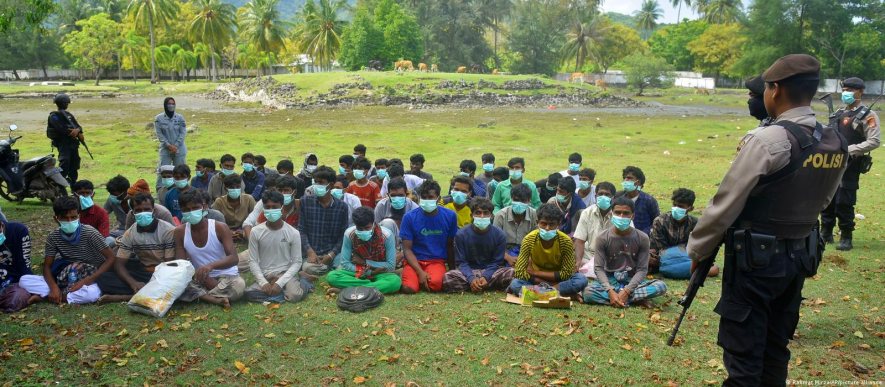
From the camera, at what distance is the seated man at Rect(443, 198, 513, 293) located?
734 centimetres

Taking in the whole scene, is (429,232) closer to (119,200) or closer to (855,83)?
(119,200)

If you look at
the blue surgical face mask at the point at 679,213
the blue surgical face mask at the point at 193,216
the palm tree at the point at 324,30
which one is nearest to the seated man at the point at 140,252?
the blue surgical face mask at the point at 193,216

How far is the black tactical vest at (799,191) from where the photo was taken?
12.0 feet

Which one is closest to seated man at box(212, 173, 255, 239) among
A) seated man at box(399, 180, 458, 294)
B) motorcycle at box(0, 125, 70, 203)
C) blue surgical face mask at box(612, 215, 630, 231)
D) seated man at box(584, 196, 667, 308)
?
seated man at box(399, 180, 458, 294)

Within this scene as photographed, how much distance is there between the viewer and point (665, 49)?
76.9 metres

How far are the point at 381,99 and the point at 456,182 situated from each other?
35.9 m

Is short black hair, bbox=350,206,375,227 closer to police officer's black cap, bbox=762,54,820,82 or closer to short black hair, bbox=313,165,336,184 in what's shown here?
short black hair, bbox=313,165,336,184

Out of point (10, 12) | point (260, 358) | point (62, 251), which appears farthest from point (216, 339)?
point (10, 12)

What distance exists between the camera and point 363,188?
9.98 m

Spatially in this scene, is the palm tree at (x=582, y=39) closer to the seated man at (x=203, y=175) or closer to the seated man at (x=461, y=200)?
the seated man at (x=203, y=175)

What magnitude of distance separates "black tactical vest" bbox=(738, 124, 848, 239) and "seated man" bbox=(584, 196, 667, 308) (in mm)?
3082

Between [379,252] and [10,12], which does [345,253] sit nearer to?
[379,252]

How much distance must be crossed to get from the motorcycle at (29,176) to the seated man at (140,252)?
19.4 feet

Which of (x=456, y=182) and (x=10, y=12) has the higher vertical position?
(x=10, y=12)
